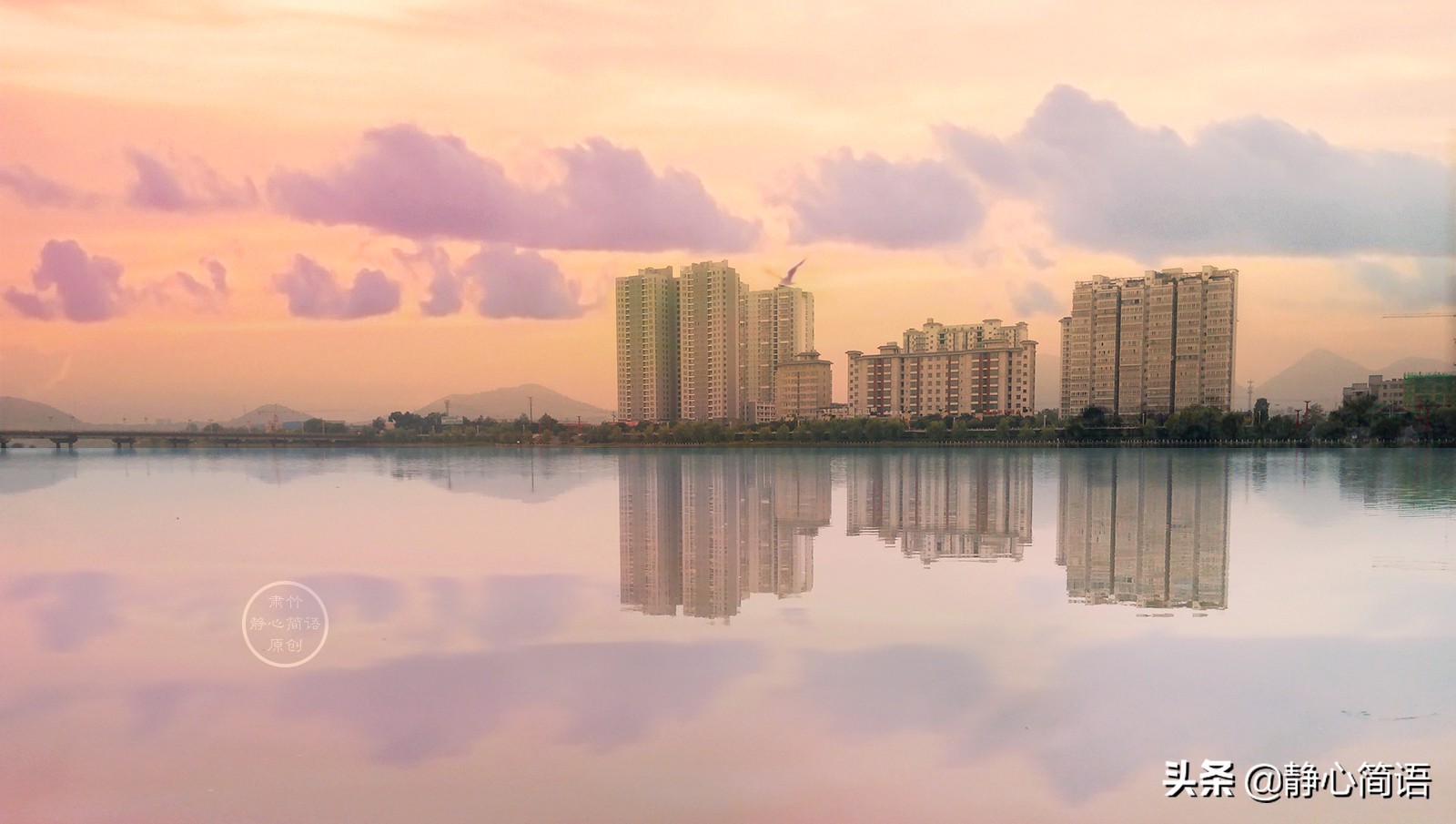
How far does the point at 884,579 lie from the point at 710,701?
4.75m

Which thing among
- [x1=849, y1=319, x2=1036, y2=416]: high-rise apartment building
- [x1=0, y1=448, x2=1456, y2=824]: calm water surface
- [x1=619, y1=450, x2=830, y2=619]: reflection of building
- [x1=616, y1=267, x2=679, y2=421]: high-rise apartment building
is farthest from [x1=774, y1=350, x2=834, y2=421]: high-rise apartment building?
A: [x1=0, y1=448, x2=1456, y2=824]: calm water surface

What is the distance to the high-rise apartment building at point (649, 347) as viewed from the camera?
11244 centimetres

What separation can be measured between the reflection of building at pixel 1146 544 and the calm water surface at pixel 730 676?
0.29 ft

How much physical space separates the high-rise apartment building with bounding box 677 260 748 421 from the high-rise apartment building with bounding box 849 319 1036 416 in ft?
50.4

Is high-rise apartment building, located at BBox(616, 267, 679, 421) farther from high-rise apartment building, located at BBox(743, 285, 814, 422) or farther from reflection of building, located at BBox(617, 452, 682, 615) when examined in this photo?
reflection of building, located at BBox(617, 452, 682, 615)

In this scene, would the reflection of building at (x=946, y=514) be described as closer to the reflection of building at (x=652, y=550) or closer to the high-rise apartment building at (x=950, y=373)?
the reflection of building at (x=652, y=550)

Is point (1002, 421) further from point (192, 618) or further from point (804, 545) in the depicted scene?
point (192, 618)

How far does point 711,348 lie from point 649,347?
8.23 metres

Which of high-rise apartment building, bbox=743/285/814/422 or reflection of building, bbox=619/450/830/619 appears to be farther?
high-rise apartment building, bbox=743/285/814/422

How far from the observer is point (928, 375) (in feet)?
349

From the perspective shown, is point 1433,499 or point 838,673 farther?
point 1433,499

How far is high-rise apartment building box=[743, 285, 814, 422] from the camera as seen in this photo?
4417 inches

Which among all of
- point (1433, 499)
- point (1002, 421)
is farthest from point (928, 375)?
point (1433, 499)

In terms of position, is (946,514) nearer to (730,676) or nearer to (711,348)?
(730,676)
